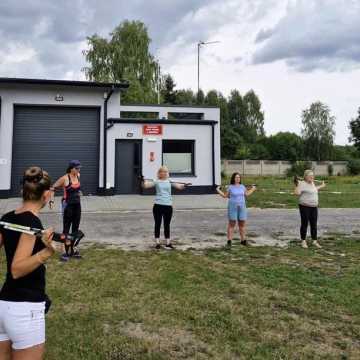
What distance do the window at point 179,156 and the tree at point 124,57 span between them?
60.4ft

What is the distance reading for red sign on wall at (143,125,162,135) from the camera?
17.7 metres

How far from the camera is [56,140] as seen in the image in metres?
17.2

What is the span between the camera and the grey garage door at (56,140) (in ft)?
55.4

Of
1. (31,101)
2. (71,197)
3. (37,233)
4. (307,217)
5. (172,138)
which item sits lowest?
(307,217)

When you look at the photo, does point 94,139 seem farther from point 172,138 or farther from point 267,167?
point 267,167

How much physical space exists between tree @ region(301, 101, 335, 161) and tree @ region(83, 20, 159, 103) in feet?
138

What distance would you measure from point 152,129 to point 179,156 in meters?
1.85

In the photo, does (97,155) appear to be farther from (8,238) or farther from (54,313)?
(8,238)

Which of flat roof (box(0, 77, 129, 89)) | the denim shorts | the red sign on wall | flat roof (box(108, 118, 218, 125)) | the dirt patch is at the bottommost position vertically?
the dirt patch

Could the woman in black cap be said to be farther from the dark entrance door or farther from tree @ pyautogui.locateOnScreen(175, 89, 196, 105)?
tree @ pyautogui.locateOnScreen(175, 89, 196, 105)

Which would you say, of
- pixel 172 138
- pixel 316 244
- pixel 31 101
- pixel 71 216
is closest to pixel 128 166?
pixel 172 138

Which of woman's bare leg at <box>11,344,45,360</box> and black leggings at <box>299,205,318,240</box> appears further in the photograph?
black leggings at <box>299,205,318,240</box>

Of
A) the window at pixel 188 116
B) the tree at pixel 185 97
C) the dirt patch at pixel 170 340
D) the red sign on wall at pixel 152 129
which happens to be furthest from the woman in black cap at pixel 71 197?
the tree at pixel 185 97

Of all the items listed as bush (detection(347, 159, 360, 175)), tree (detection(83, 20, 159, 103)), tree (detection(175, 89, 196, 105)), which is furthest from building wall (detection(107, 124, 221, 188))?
bush (detection(347, 159, 360, 175))
